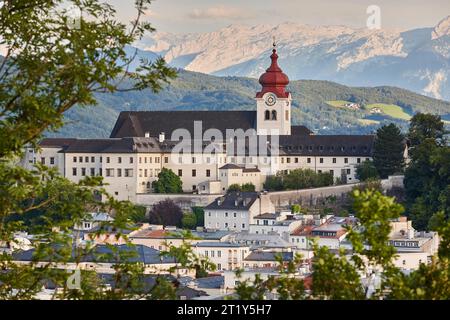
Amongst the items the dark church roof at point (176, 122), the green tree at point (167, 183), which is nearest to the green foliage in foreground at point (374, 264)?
the green tree at point (167, 183)

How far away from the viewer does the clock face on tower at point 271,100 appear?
3765 inches

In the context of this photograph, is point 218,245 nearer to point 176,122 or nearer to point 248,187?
point 248,187

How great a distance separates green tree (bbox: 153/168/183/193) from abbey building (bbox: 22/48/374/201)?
2.74 feet

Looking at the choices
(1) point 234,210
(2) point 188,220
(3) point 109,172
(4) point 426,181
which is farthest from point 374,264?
(3) point 109,172

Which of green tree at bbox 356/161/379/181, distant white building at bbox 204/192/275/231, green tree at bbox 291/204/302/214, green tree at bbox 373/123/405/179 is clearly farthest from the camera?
green tree at bbox 373/123/405/179

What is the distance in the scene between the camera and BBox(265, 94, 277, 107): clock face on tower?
95.6 m

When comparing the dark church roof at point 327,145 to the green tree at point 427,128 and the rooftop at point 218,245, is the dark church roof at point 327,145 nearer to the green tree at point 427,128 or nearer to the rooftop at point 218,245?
the green tree at point 427,128

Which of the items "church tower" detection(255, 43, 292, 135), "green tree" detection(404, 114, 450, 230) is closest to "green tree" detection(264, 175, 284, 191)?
"green tree" detection(404, 114, 450, 230)

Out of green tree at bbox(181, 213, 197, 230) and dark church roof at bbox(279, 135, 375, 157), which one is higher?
dark church roof at bbox(279, 135, 375, 157)

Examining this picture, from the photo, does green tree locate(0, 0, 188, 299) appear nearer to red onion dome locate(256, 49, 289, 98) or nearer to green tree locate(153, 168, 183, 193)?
green tree locate(153, 168, 183, 193)

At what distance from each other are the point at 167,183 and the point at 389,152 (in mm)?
11668

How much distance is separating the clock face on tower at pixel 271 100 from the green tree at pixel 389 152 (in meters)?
9.52

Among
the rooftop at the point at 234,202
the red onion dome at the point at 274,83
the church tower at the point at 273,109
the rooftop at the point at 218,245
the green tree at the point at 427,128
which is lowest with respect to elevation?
the rooftop at the point at 218,245

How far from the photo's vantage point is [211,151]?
89.7 meters
